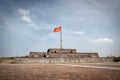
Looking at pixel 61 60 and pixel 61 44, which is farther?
pixel 61 44

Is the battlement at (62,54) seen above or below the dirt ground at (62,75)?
above

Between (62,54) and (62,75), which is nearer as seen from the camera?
(62,75)

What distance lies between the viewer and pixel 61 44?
1190 inches

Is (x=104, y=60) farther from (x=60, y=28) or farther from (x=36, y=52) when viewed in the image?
(x=36, y=52)

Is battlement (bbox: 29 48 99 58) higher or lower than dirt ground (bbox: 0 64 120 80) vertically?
higher

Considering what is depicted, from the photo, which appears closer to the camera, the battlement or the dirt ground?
the dirt ground

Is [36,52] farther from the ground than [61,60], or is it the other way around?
[36,52]

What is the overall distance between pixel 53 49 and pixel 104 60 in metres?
12.3

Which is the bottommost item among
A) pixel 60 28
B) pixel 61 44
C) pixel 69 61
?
pixel 69 61

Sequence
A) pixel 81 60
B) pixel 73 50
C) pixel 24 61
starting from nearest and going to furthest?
pixel 24 61, pixel 81 60, pixel 73 50

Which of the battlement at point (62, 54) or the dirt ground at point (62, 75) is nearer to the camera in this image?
the dirt ground at point (62, 75)

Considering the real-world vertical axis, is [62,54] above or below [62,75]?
above

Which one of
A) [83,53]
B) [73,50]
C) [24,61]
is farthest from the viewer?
[73,50]

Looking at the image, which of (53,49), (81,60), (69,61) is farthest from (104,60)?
(53,49)
